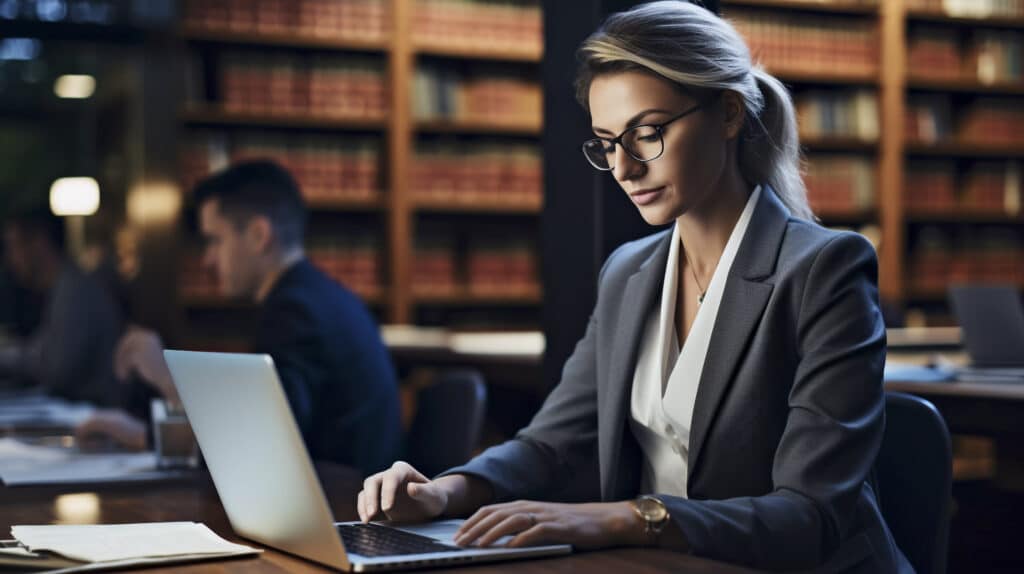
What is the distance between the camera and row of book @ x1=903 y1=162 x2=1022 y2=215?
6609 millimetres

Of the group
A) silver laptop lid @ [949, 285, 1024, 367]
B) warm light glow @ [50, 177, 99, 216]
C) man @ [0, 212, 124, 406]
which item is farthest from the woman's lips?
warm light glow @ [50, 177, 99, 216]

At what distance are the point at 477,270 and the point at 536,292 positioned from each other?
0.32m

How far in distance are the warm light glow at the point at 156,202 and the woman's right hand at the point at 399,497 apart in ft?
13.9

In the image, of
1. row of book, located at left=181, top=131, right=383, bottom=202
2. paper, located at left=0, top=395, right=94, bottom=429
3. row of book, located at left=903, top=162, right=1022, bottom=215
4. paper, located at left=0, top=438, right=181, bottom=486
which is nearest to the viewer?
paper, located at left=0, top=438, right=181, bottom=486

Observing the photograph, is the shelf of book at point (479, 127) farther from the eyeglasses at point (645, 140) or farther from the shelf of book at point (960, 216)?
the eyeglasses at point (645, 140)

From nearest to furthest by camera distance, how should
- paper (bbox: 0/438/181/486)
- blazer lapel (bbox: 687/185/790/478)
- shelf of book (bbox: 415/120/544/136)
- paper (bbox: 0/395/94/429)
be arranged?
blazer lapel (bbox: 687/185/790/478) < paper (bbox: 0/438/181/486) < paper (bbox: 0/395/94/429) < shelf of book (bbox: 415/120/544/136)

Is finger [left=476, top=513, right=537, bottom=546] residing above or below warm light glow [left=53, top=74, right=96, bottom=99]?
below

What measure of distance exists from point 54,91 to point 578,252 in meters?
7.58

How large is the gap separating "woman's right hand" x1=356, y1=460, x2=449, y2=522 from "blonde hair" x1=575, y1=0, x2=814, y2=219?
599 mm

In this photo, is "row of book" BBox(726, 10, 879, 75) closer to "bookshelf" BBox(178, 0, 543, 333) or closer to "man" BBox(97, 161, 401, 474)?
"bookshelf" BBox(178, 0, 543, 333)

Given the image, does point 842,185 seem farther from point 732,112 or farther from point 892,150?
point 732,112

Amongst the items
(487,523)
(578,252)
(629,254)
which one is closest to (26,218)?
(578,252)

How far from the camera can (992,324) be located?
→ 3227mm

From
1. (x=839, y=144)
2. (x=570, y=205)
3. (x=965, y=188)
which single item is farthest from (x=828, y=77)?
(x=570, y=205)
